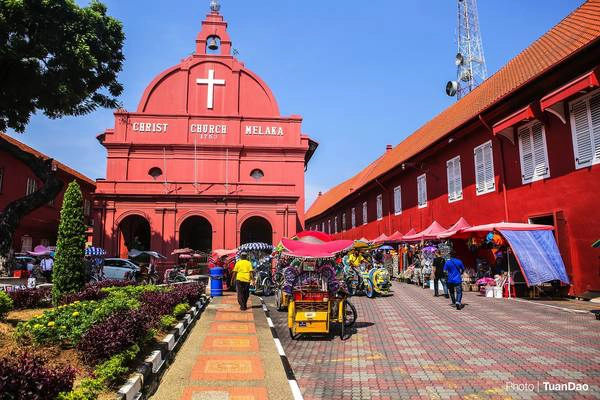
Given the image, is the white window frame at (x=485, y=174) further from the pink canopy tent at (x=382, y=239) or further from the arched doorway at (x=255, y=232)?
the arched doorway at (x=255, y=232)

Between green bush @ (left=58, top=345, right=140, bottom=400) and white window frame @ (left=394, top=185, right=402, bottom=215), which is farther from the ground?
white window frame @ (left=394, top=185, right=402, bottom=215)

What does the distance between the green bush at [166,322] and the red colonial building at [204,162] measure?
1437 cm

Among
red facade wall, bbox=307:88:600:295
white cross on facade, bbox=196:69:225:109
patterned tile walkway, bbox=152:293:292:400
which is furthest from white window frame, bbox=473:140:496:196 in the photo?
white cross on facade, bbox=196:69:225:109

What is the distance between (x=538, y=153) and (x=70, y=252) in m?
13.5

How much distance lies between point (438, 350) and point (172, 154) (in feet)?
72.9

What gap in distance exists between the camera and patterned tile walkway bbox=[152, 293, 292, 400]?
5.14m

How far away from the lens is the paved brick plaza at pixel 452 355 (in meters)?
5.18

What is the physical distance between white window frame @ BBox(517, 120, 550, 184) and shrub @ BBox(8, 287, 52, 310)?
1412cm

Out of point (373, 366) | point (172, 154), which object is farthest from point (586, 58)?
point (172, 154)

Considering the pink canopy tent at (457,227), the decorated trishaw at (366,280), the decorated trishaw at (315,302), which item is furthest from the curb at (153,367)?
the pink canopy tent at (457,227)

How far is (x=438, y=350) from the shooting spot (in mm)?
6879

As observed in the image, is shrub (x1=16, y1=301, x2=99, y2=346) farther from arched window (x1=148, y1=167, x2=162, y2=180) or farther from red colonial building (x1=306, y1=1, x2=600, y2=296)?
arched window (x1=148, y1=167, x2=162, y2=180)

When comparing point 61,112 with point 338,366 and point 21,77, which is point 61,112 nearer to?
point 21,77

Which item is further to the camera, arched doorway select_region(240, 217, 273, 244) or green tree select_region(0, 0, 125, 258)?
arched doorway select_region(240, 217, 273, 244)
